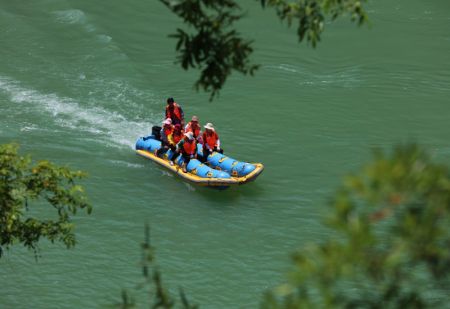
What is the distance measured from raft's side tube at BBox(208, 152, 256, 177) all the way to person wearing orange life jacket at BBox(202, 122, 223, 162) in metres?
0.11

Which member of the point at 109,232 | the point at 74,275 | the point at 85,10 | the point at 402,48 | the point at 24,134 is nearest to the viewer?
the point at 74,275

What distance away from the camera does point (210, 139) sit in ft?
61.1

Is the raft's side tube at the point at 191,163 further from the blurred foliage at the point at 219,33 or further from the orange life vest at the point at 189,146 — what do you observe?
the blurred foliage at the point at 219,33

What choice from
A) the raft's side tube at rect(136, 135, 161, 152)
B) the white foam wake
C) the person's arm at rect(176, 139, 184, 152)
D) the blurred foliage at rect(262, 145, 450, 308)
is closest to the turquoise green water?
the white foam wake

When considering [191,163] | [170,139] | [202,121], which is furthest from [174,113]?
[202,121]

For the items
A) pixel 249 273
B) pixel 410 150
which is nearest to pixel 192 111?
pixel 249 273

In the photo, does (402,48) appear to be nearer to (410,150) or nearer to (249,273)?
(249,273)

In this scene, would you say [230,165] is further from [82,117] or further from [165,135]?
[82,117]

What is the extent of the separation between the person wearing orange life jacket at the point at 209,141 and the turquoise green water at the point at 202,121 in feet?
2.95

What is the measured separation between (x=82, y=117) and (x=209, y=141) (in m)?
4.64

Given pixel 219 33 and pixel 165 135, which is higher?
pixel 219 33

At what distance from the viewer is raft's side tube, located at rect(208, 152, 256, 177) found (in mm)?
17969

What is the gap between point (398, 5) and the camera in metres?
31.6

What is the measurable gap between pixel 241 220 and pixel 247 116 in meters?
5.49
